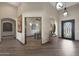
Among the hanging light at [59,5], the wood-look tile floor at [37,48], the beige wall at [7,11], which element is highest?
the hanging light at [59,5]

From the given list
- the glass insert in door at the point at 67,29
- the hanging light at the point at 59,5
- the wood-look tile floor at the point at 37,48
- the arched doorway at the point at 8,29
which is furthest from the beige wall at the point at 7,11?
the glass insert in door at the point at 67,29

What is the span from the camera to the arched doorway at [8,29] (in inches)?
104

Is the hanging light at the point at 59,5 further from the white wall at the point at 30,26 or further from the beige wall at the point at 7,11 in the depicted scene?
the beige wall at the point at 7,11

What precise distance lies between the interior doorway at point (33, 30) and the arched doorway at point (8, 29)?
300mm

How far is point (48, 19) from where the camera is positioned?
2652mm

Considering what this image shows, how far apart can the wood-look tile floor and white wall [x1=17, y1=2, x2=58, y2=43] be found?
0.15 meters

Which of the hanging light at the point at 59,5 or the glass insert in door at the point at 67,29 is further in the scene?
the glass insert in door at the point at 67,29

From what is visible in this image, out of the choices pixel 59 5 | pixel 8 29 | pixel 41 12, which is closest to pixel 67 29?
pixel 59 5

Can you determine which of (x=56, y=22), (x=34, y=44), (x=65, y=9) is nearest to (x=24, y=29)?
(x=34, y=44)

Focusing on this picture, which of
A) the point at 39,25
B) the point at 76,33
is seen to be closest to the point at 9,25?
the point at 39,25

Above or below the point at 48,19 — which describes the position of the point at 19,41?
below

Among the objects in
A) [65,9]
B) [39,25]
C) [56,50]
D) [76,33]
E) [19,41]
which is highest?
[65,9]

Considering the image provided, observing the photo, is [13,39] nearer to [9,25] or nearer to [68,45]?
[9,25]

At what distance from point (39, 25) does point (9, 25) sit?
2.22ft
